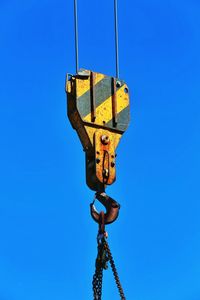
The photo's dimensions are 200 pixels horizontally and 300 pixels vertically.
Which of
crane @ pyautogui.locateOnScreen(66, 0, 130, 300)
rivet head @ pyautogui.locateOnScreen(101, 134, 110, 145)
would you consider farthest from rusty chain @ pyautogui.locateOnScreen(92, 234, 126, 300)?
rivet head @ pyautogui.locateOnScreen(101, 134, 110, 145)

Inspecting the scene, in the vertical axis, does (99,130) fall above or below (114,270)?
above

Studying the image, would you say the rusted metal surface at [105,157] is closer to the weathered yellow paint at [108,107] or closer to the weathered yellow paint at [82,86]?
the weathered yellow paint at [108,107]

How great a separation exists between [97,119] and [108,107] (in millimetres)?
200

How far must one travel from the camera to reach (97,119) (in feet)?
21.3

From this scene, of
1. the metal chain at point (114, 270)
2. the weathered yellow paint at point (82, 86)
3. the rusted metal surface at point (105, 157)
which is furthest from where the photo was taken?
the weathered yellow paint at point (82, 86)

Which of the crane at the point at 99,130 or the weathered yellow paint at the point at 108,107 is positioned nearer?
the crane at the point at 99,130

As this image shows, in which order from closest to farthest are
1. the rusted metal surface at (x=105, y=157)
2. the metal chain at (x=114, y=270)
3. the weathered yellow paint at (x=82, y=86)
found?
the metal chain at (x=114, y=270), the rusted metal surface at (x=105, y=157), the weathered yellow paint at (x=82, y=86)

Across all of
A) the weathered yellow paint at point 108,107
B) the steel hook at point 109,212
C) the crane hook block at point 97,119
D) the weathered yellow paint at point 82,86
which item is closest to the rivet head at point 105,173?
the crane hook block at point 97,119

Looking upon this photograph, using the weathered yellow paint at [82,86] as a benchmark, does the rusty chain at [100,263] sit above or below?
below

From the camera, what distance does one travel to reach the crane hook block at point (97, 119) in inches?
251

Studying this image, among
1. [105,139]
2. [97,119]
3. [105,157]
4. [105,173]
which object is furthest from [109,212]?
[97,119]

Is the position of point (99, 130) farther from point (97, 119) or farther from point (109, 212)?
point (109, 212)

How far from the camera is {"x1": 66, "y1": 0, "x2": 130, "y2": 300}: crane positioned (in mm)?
6184

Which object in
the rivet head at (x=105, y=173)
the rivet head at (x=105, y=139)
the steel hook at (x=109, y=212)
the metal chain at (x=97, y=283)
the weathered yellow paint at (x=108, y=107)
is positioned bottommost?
the metal chain at (x=97, y=283)
